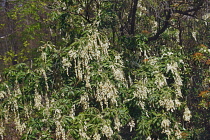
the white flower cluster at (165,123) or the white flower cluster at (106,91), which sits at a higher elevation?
the white flower cluster at (106,91)

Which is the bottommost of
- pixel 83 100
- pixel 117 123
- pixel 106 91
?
pixel 117 123

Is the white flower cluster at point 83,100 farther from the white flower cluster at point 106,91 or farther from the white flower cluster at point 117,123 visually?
the white flower cluster at point 117,123

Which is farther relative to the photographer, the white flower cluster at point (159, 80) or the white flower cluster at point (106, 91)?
the white flower cluster at point (159, 80)

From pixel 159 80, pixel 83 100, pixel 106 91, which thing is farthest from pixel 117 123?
pixel 159 80

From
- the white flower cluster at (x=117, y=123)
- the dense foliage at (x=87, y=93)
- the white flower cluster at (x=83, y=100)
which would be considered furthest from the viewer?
the white flower cluster at (x=83, y=100)

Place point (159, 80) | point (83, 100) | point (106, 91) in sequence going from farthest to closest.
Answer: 1. point (159, 80)
2. point (83, 100)
3. point (106, 91)

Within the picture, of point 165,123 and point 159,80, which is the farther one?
point 159,80

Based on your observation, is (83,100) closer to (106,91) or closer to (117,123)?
(106,91)

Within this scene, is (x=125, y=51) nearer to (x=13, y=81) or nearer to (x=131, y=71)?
(x=131, y=71)

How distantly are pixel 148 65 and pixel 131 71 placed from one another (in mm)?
664

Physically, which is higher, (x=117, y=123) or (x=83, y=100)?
(x=83, y=100)

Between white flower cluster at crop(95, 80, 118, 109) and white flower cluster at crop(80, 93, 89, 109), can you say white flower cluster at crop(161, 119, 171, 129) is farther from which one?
white flower cluster at crop(80, 93, 89, 109)

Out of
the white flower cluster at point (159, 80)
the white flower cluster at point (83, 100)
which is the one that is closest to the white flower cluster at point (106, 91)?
the white flower cluster at point (83, 100)

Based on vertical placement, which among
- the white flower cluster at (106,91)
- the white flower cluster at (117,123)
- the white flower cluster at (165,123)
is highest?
the white flower cluster at (106,91)
